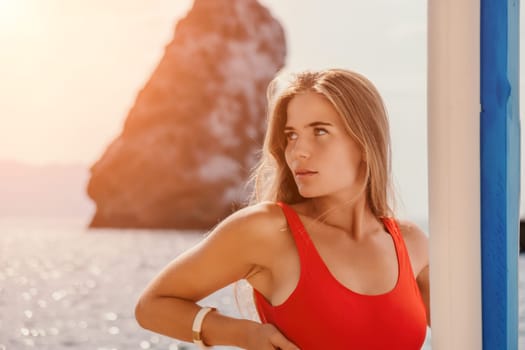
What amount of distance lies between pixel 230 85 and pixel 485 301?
33899mm

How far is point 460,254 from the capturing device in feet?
2.52

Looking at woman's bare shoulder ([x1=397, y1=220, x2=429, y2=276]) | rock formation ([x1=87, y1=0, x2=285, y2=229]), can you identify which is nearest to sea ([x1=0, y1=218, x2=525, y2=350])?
rock formation ([x1=87, y1=0, x2=285, y2=229])

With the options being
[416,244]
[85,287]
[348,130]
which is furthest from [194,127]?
[348,130]

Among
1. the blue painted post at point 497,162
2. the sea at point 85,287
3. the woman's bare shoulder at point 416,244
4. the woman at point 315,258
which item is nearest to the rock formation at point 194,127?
the sea at point 85,287

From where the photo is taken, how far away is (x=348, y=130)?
3.58 ft

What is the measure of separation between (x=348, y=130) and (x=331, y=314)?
9.3 inches

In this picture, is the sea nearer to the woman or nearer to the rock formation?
the rock formation

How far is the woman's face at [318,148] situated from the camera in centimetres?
108

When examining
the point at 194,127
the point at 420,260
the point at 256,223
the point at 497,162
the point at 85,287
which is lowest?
the point at 85,287

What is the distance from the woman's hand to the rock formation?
1246 inches

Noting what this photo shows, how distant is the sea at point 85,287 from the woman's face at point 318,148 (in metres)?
8.40

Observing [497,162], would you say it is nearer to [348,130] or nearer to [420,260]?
[348,130]

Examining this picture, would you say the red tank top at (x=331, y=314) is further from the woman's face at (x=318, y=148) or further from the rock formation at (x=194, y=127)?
the rock formation at (x=194, y=127)

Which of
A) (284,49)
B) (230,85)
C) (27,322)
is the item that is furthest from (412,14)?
(27,322)
